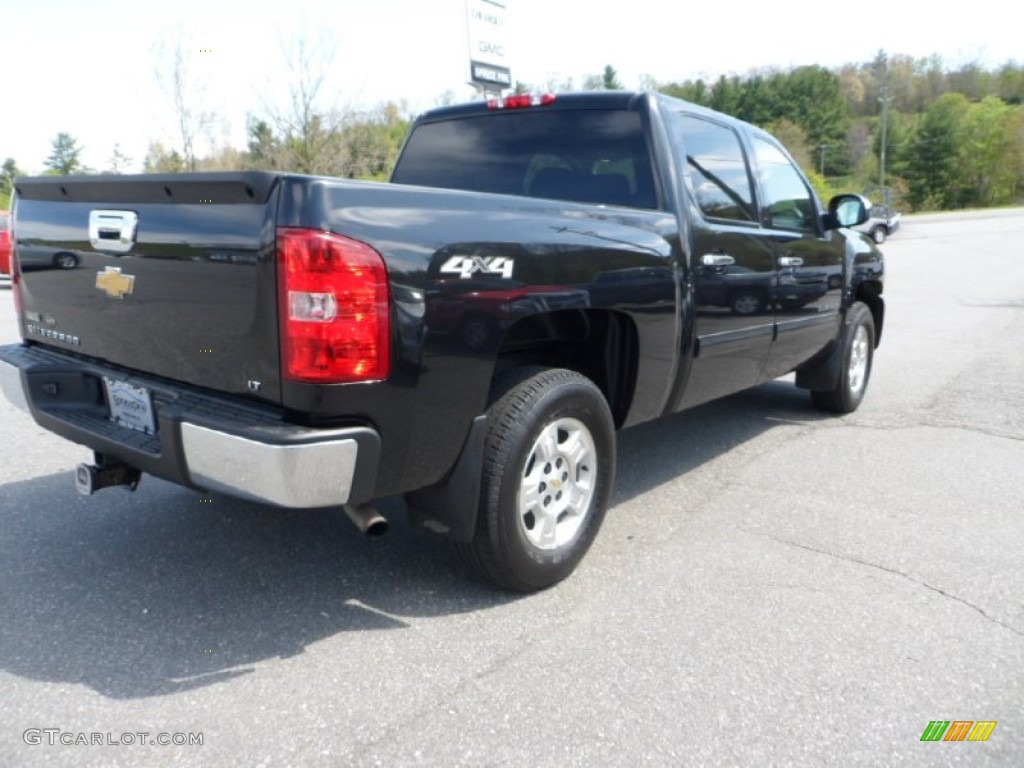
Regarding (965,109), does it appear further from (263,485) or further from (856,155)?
(263,485)

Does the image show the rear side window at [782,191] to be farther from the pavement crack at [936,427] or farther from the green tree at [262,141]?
the green tree at [262,141]

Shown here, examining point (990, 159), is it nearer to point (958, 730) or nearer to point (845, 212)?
point (845, 212)

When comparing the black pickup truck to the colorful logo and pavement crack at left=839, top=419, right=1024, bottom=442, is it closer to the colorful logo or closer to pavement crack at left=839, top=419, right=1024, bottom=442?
the colorful logo

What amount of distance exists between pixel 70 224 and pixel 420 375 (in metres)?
1.51

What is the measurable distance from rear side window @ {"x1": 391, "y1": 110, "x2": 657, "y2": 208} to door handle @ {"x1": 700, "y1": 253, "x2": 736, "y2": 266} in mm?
368

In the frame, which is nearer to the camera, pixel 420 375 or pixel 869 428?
pixel 420 375

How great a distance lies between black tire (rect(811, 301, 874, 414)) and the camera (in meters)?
5.80

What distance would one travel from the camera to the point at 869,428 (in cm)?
570

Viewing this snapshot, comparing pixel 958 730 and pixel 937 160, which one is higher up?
pixel 937 160

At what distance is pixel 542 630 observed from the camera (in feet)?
9.40

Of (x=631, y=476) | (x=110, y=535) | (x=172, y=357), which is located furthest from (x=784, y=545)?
(x=110, y=535)

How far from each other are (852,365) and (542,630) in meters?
4.06

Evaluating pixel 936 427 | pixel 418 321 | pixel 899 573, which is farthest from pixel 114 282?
pixel 936 427

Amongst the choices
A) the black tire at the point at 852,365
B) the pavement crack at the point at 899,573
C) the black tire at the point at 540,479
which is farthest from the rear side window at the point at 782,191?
the black tire at the point at 540,479
